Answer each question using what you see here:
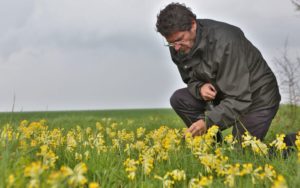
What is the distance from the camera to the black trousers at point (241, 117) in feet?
18.5

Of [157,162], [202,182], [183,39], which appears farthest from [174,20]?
[202,182]

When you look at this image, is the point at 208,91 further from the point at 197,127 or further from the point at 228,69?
the point at 197,127

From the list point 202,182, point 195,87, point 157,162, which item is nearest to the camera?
point 202,182

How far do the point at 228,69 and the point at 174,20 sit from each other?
0.73 m

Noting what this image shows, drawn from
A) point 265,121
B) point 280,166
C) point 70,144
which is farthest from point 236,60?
point 70,144

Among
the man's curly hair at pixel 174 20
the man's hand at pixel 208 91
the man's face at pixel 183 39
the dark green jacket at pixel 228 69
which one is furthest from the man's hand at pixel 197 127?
the man's curly hair at pixel 174 20

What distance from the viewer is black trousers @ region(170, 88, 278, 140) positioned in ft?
18.5

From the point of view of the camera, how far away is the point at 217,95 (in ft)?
18.6

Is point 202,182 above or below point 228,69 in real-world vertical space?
below

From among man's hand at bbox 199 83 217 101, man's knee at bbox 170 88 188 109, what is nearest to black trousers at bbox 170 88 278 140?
man's knee at bbox 170 88 188 109

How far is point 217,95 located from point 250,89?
1.56 feet

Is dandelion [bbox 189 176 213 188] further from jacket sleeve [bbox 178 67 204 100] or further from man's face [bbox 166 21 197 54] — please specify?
jacket sleeve [bbox 178 67 204 100]

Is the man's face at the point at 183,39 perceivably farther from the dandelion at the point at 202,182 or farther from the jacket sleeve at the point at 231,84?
the dandelion at the point at 202,182

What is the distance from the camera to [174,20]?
4.95 m
